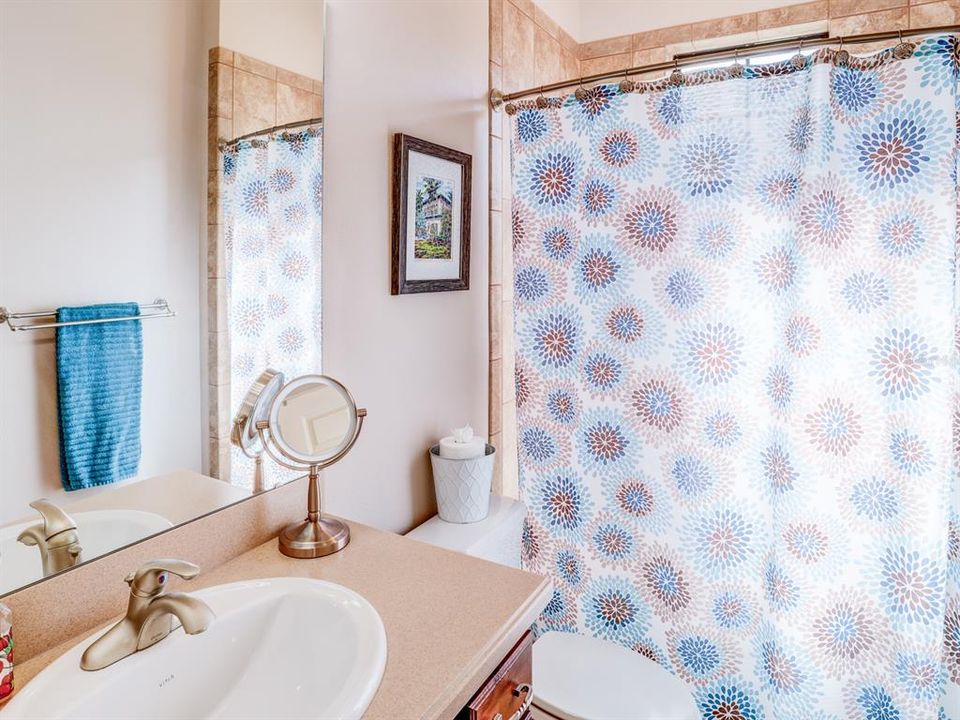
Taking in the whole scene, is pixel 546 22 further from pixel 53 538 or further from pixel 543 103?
pixel 53 538

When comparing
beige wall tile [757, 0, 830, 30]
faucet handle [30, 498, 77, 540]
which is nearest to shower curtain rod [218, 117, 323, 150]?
faucet handle [30, 498, 77, 540]

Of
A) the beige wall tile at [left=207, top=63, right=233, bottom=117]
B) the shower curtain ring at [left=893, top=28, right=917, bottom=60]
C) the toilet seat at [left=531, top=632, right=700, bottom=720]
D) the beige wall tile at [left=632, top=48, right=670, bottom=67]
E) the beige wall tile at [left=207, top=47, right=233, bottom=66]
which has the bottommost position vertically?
the toilet seat at [left=531, top=632, right=700, bottom=720]

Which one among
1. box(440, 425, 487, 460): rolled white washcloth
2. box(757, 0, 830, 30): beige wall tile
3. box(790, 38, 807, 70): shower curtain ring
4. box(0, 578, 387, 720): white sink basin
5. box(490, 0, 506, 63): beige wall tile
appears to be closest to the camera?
box(0, 578, 387, 720): white sink basin

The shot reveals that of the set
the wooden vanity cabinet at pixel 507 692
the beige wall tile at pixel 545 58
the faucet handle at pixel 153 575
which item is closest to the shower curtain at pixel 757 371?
the beige wall tile at pixel 545 58

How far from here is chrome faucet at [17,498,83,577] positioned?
2.77ft

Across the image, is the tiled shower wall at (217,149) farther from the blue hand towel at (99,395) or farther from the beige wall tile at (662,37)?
the beige wall tile at (662,37)

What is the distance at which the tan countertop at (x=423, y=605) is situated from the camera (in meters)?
0.79

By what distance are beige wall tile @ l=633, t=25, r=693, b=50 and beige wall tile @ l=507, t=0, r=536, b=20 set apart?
519mm

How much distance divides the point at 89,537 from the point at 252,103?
0.77 metres

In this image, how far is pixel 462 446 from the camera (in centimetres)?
171

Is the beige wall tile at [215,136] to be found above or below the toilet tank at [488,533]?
above

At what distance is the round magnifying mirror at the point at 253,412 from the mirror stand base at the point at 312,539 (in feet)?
0.54

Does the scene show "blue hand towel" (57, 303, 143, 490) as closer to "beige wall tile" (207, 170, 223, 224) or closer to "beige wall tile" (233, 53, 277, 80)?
"beige wall tile" (207, 170, 223, 224)

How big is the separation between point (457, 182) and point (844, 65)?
1003 mm
